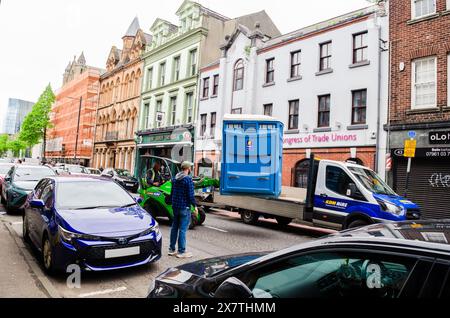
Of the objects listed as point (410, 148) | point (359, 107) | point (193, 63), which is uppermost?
point (193, 63)

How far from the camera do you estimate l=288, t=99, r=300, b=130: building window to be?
1927 centimetres

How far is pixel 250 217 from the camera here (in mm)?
11906

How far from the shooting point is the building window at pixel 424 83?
13844mm

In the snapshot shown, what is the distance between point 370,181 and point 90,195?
7437 millimetres

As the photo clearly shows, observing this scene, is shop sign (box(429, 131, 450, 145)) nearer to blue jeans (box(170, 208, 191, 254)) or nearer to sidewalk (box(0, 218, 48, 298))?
blue jeans (box(170, 208, 191, 254))

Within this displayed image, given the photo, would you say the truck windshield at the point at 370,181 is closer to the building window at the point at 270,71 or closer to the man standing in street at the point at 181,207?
the man standing in street at the point at 181,207

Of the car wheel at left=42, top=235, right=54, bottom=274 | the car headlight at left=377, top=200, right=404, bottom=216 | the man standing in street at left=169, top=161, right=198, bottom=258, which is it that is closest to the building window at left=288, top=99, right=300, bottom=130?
the car headlight at left=377, top=200, right=404, bottom=216

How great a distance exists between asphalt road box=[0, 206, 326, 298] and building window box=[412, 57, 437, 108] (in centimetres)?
770

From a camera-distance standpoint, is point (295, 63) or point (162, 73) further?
point (162, 73)

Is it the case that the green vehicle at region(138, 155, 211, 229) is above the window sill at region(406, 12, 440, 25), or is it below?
below

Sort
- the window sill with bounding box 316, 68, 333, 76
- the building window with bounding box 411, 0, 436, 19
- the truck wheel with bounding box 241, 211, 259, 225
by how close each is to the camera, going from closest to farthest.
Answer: the truck wheel with bounding box 241, 211, 259, 225 < the building window with bounding box 411, 0, 436, 19 < the window sill with bounding box 316, 68, 333, 76

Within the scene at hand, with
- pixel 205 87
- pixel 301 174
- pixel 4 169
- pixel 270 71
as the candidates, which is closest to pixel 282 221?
pixel 301 174

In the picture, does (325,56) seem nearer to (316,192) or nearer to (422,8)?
(422,8)
